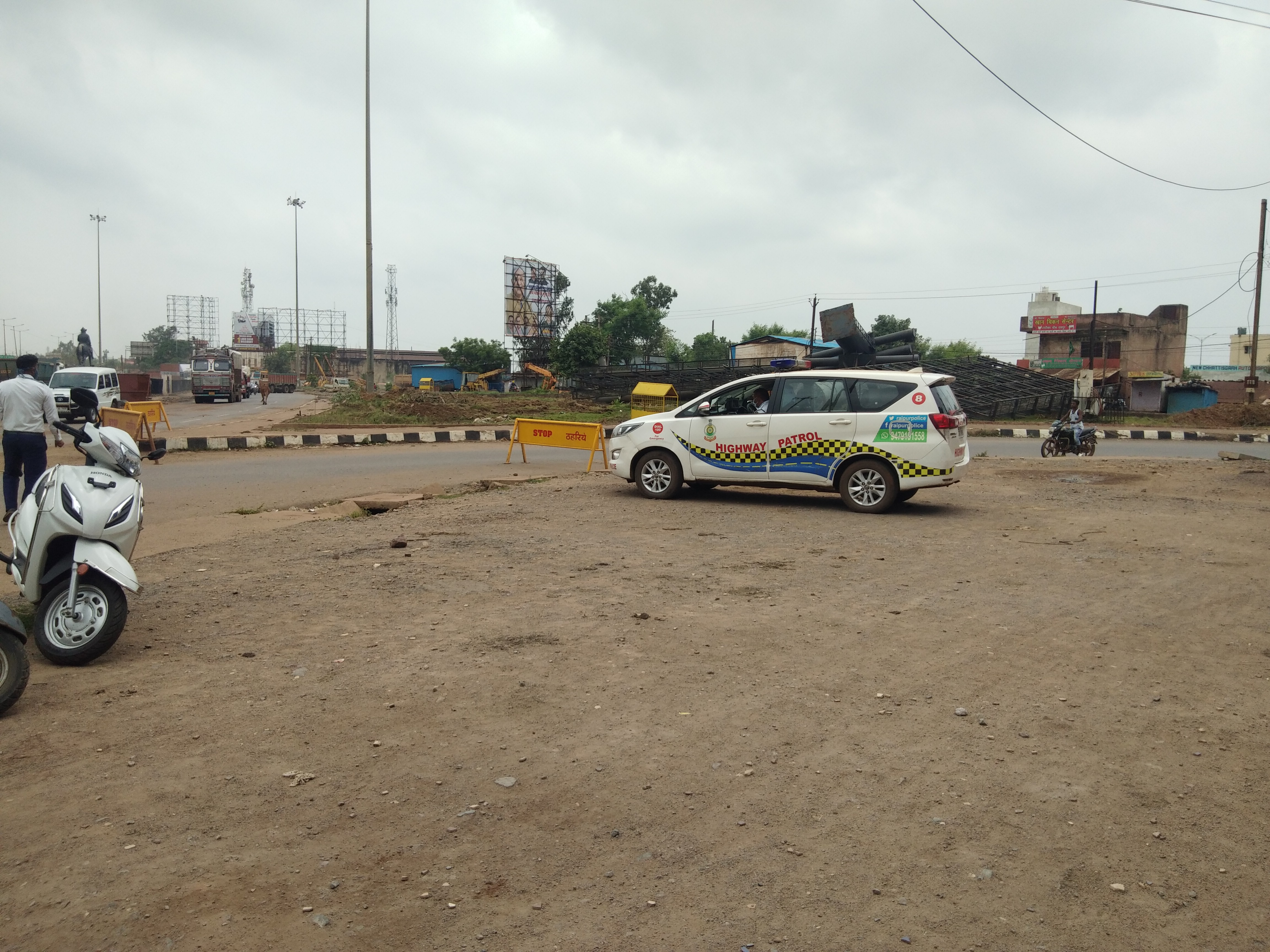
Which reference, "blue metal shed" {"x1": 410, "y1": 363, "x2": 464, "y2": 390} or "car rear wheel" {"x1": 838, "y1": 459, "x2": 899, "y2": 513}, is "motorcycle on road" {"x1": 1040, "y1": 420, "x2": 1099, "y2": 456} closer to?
"car rear wheel" {"x1": 838, "y1": 459, "x2": 899, "y2": 513}

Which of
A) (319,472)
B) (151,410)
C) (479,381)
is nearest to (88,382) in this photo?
(151,410)

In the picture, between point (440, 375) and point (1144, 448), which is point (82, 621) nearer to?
point (1144, 448)

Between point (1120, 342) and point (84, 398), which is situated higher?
point (1120, 342)

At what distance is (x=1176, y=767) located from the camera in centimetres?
387

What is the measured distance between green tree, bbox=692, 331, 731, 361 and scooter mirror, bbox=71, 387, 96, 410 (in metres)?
70.1

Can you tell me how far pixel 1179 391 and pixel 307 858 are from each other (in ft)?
161

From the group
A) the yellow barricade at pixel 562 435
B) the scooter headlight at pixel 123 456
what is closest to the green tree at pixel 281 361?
the yellow barricade at pixel 562 435

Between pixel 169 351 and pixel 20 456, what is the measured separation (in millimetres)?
145699

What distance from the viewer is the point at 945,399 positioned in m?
10.9

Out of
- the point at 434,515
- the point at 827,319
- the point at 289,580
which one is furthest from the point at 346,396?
the point at 289,580

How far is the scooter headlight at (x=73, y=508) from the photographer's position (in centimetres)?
523

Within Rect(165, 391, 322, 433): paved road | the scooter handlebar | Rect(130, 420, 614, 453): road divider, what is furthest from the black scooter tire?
Rect(165, 391, 322, 433): paved road

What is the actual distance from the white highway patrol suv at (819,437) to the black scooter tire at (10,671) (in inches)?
318

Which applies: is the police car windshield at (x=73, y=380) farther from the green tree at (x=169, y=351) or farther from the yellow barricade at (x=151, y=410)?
the green tree at (x=169, y=351)
